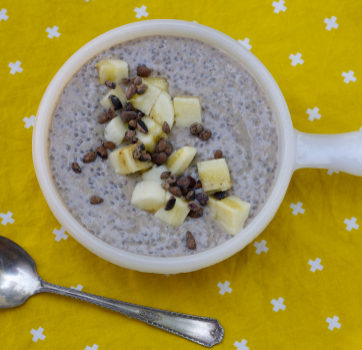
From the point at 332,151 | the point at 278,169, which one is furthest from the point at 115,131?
the point at 332,151

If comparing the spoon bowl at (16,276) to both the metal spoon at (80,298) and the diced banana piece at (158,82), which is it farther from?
the diced banana piece at (158,82)

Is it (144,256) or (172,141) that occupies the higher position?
(172,141)

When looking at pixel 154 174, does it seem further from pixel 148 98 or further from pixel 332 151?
pixel 332 151

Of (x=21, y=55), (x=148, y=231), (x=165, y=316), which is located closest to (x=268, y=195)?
(x=148, y=231)

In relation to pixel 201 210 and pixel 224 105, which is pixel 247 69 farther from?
pixel 201 210

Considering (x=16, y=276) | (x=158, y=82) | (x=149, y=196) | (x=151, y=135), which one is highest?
(x=158, y=82)

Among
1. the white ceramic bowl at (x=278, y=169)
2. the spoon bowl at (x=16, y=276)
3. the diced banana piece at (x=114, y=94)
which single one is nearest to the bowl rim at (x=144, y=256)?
the white ceramic bowl at (x=278, y=169)

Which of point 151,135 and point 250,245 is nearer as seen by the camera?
point 151,135
